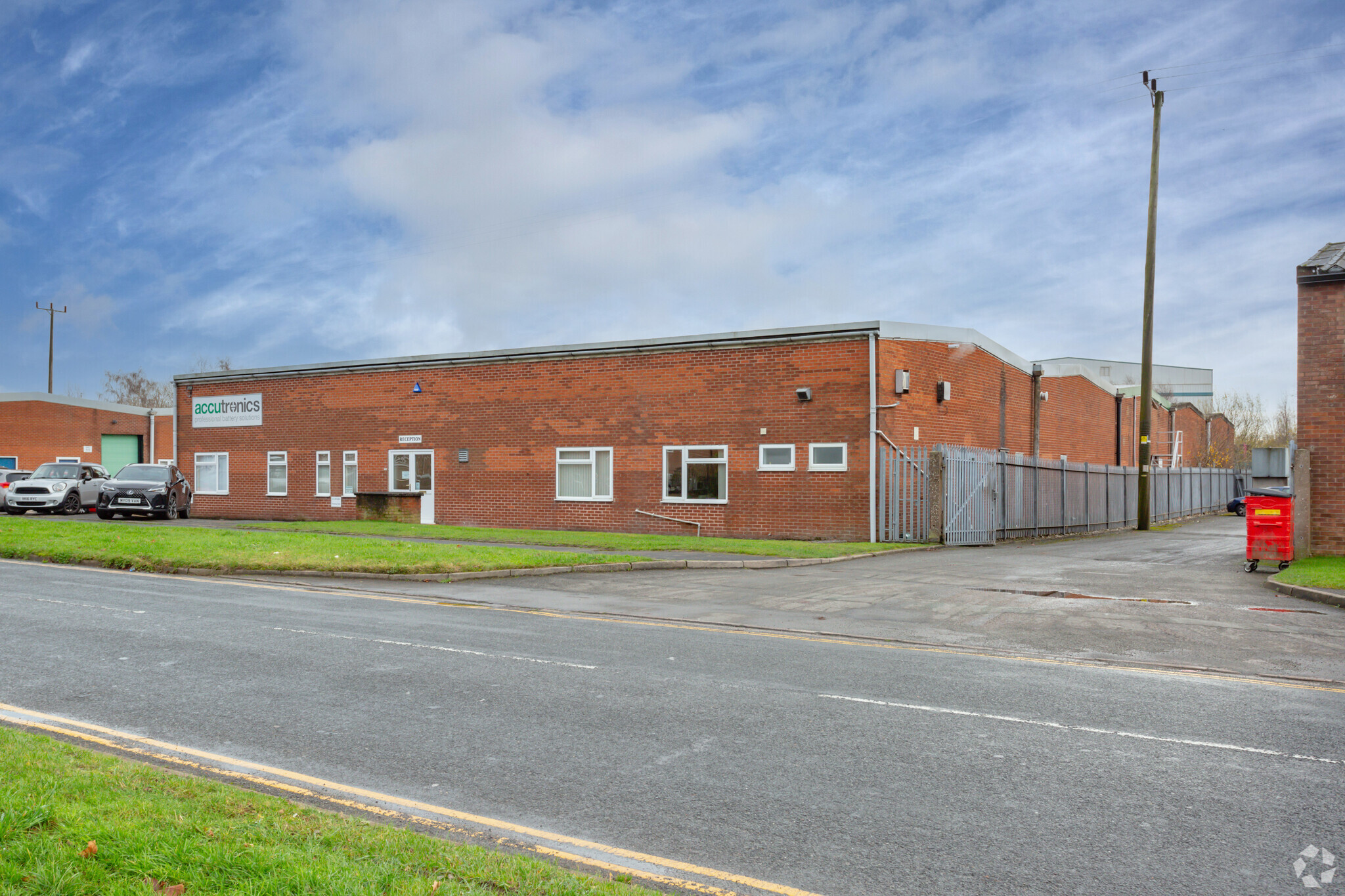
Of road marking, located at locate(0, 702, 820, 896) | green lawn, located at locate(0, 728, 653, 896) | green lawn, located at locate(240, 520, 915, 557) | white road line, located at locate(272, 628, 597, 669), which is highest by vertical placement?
green lawn, located at locate(0, 728, 653, 896)

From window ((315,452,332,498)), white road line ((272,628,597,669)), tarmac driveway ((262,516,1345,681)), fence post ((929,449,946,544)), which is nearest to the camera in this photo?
white road line ((272,628,597,669))

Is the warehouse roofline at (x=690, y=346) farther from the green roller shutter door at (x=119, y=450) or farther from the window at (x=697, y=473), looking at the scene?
the green roller shutter door at (x=119, y=450)

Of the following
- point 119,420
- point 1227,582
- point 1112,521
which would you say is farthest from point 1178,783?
point 119,420

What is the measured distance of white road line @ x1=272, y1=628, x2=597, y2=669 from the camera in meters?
7.86

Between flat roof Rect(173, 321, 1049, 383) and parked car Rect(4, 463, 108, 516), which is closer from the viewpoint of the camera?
flat roof Rect(173, 321, 1049, 383)

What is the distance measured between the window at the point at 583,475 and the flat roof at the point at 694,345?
2809 mm

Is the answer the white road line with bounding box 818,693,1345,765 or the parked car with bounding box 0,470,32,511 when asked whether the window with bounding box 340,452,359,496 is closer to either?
the parked car with bounding box 0,470,32,511

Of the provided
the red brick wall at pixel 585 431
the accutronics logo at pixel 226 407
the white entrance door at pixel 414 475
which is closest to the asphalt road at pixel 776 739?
the red brick wall at pixel 585 431

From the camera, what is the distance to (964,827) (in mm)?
4324

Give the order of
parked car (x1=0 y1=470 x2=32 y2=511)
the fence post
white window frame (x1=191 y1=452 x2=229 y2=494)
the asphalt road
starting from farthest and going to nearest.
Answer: parked car (x1=0 y1=470 x2=32 y2=511) < white window frame (x1=191 y1=452 x2=229 y2=494) < the fence post < the asphalt road

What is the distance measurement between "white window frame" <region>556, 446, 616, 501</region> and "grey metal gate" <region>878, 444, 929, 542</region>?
753cm

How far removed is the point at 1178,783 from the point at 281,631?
798 cm

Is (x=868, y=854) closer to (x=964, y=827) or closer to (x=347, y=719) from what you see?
(x=964, y=827)

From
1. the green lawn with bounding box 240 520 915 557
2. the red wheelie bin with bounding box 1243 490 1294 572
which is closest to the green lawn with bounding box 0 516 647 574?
the green lawn with bounding box 240 520 915 557
